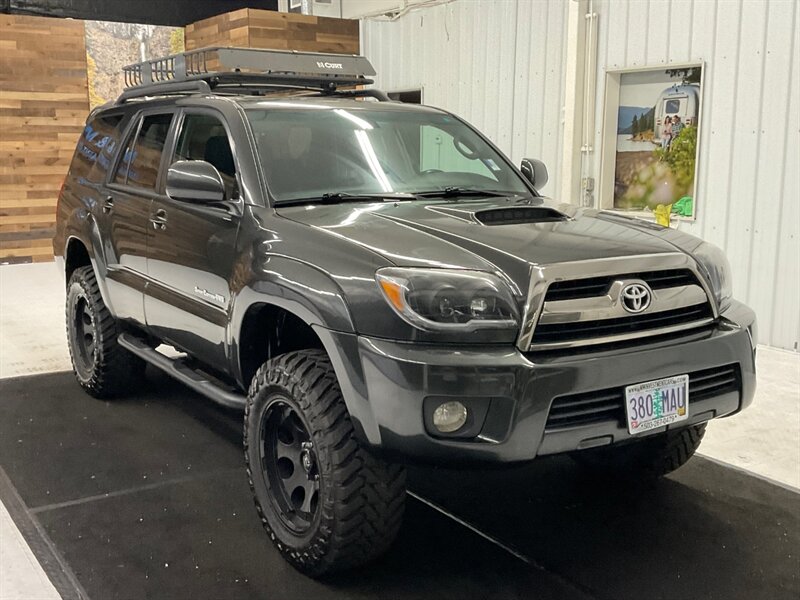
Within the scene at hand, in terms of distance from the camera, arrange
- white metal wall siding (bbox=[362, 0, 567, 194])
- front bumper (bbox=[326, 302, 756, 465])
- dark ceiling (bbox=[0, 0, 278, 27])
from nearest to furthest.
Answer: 1. front bumper (bbox=[326, 302, 756, 465])
2. white metal wall siding (bbox=[362, 0, 567, 194])
3. dark ceiling (bbox=[0, 0, 278, 27])

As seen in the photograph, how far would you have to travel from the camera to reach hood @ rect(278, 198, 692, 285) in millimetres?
2607

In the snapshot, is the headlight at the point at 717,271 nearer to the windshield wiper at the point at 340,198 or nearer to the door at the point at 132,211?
the windshield wiper at the point at 340,198

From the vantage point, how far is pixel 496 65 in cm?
809

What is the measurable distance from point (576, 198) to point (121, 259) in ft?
14.2

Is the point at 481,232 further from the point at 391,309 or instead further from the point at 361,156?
the point at 361,156

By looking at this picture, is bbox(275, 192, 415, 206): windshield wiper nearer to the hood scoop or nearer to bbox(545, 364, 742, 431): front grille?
the hood scoop

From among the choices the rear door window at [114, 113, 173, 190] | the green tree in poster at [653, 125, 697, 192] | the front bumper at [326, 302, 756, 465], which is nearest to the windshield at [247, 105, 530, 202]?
the rear door window at [114, 113, 173, 190]

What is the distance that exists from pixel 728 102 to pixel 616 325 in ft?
14.1

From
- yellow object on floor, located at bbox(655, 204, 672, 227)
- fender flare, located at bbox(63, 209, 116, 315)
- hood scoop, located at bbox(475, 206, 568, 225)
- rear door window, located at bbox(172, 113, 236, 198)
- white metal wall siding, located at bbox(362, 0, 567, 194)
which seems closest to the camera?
hood scoop, located at bbox(475, 206, 568, 225)

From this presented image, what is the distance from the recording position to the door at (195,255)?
3.30 m

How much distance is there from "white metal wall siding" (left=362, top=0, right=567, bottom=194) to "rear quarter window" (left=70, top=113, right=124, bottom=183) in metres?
4.12

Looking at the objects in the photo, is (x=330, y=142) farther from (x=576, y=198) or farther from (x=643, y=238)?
(x=576, y=198)

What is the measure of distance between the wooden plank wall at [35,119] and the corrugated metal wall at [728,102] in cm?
562

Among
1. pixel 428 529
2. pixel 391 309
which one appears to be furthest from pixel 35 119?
pixel 391 309
